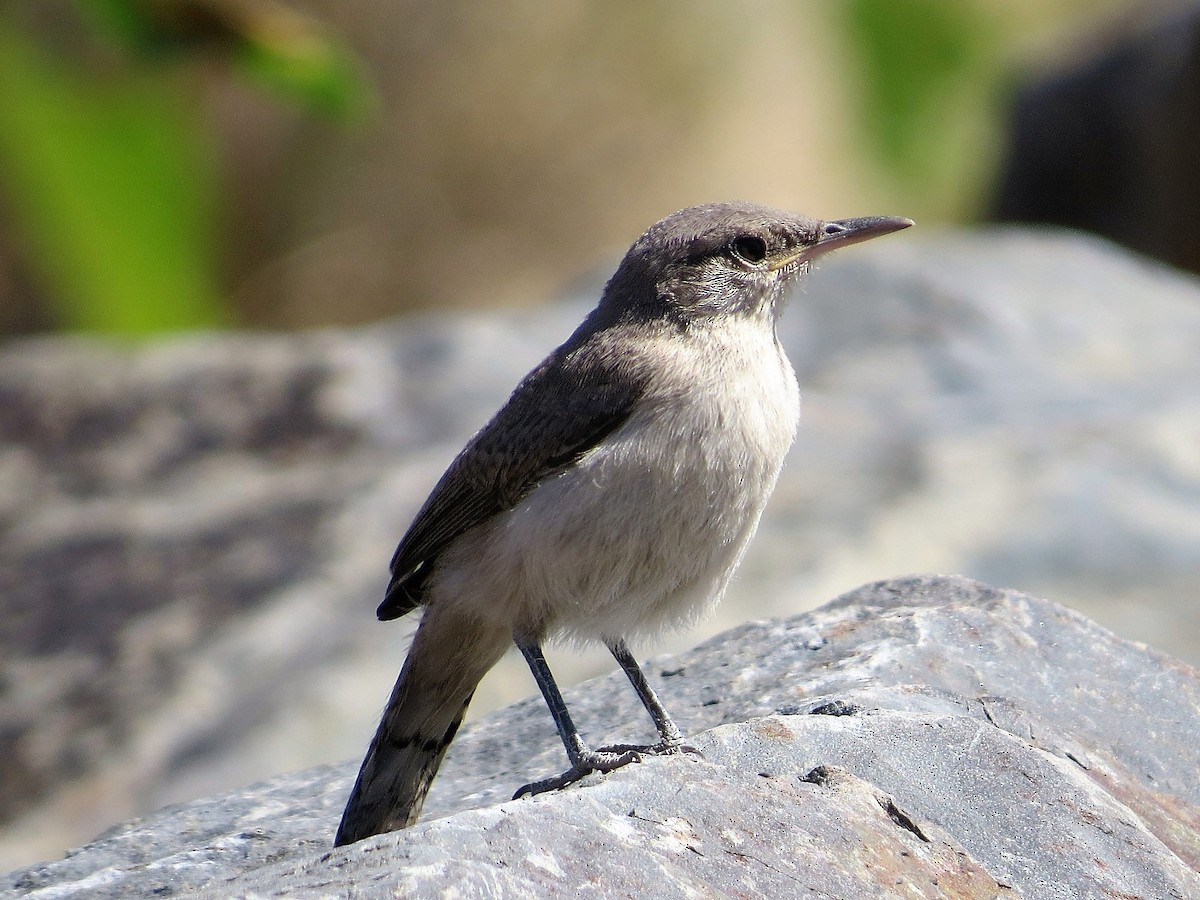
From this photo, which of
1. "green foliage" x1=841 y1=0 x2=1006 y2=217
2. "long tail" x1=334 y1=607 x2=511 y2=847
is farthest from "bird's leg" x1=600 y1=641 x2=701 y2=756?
"green foliage" x1=841 y1=0 x2=1006 y2=217

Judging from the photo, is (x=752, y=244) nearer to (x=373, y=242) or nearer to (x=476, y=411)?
(x=476, y=411)

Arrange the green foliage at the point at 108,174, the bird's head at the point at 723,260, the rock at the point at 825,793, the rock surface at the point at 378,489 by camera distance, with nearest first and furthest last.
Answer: the rock at the point at 825,793, the bird's head at the point at 723,260, the rock surface at the point at 378,489, the green foliage at the point at 108,174

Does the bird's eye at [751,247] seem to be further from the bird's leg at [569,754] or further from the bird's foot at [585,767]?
the bird's foot at [585,767]

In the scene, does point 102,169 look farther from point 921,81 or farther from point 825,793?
point 825,793

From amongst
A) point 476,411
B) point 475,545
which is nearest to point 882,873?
point 475,545

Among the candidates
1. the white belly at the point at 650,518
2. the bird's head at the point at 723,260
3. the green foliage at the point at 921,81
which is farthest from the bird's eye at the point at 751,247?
the green foliage at the point at 921,81
